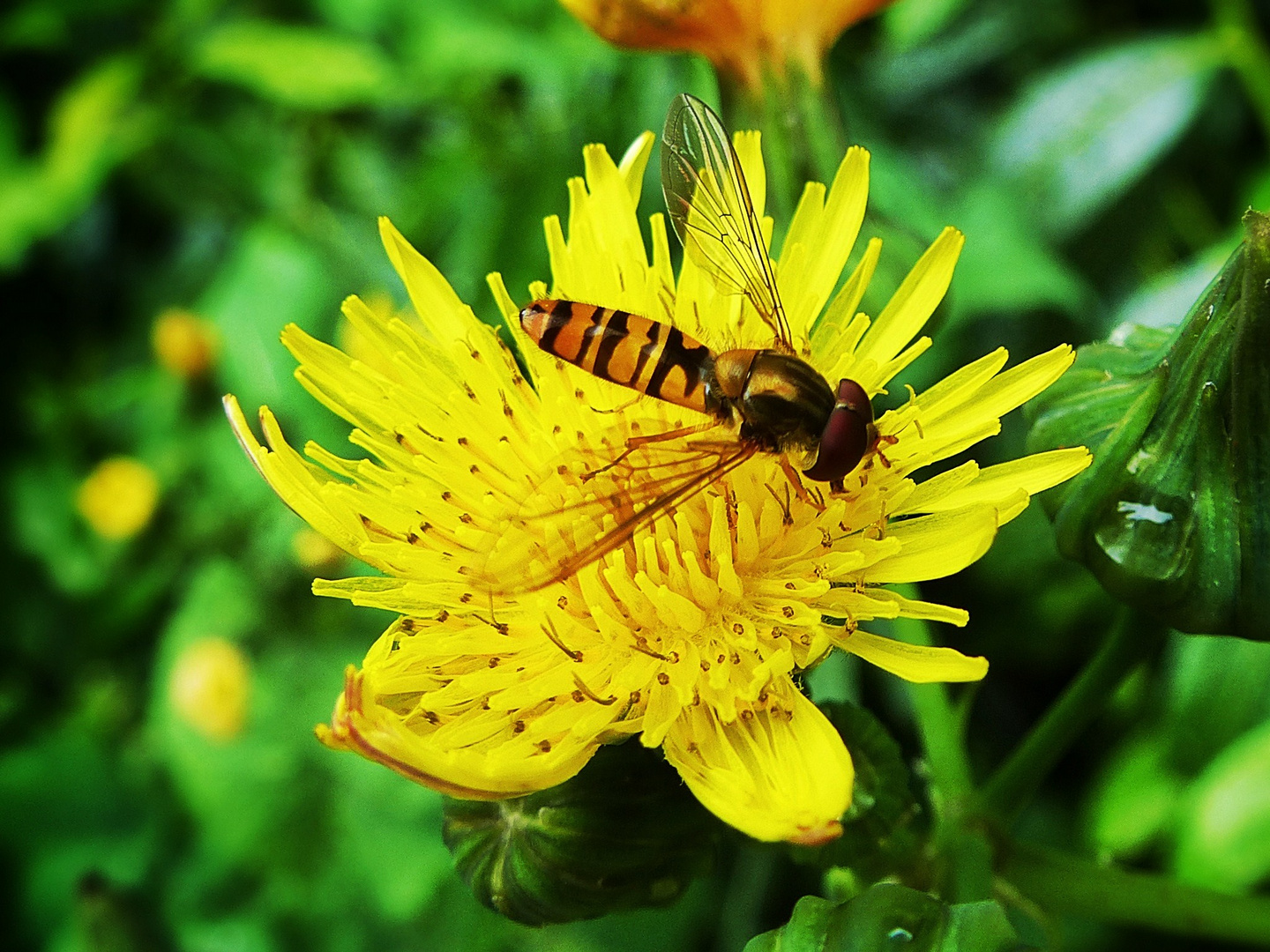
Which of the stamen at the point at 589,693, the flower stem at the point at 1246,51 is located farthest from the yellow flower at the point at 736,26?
the flower stem at the point at 1246,51

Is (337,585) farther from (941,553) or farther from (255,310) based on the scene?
(255,310)

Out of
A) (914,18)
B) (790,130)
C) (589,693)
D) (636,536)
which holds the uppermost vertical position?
(914,18)

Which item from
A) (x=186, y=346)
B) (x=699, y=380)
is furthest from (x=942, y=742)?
(x=186, y=346)

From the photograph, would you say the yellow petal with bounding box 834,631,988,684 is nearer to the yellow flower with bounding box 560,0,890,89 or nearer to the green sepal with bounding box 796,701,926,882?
the green sepal with bounding box 796,701,926,882

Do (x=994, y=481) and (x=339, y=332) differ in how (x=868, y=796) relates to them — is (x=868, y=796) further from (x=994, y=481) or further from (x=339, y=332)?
(x=339, y=332)

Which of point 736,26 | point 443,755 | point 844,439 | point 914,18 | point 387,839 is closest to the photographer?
point 443,755

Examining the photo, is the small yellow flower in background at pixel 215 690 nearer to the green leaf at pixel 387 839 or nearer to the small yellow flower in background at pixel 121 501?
the green leaf at pixel 387 839

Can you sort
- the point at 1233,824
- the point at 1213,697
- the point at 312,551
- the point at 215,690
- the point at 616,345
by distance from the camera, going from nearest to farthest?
the point at 616,345 → the point at 1233,824 → the point at 1213,697 → the point at 312,551 → the point at 215,690
